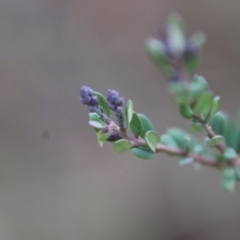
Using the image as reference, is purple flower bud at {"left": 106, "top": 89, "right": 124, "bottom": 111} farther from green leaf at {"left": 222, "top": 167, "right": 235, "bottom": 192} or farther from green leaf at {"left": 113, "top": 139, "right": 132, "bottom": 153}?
green leaf at {"left": 222, "top": 167, "right": 235, "bottom": 192}

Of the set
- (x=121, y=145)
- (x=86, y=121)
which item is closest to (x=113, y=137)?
(x=121, y=145)

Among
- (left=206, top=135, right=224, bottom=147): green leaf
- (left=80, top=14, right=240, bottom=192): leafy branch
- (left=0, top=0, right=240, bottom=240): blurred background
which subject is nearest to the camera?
(left=80, top=14, right=240, bottom=192): leafy branch

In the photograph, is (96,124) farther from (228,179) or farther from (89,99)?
(228,179)

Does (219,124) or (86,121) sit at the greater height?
(86,121)

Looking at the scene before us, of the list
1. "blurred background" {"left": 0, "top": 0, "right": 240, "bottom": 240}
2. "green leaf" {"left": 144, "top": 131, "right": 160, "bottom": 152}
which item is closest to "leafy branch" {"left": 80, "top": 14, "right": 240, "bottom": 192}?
"green leaf" {"left": 144, "top": 131, "right": 160, "bottom": 152}

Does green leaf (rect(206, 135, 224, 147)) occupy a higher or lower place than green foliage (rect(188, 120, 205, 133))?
lower

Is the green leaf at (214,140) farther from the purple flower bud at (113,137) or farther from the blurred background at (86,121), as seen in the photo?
the blurred background at (86,121)

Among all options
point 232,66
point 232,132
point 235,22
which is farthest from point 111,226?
point 232,132

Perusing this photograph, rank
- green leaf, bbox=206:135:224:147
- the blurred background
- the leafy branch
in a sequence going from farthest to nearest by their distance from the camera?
1. the blurred background
2. green leaf, bbox=206:135:224:147
3. the leafy branch
